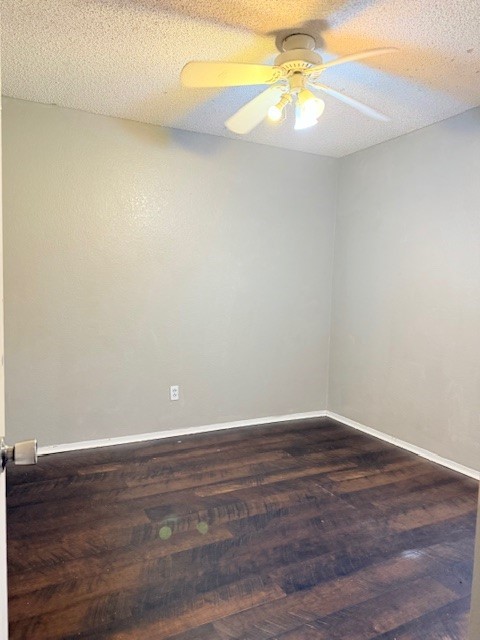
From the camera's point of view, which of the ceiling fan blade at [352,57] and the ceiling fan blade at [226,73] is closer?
the ceiling fan blade at [352,57]

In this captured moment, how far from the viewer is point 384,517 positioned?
90.2 inches

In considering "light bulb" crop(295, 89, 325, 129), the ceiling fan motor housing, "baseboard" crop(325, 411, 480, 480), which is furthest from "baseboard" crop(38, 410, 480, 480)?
the ceiling fan motor housing

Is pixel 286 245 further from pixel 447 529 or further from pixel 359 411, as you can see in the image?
pixel 447 529

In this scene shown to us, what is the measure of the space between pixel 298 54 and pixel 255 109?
0.40 meters

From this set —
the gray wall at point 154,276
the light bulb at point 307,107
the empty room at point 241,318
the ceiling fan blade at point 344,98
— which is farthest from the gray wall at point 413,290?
the light bulb at point 307,107

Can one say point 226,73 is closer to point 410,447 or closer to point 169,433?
point 169,433

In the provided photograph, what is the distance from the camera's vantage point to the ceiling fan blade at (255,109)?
7.05 feet

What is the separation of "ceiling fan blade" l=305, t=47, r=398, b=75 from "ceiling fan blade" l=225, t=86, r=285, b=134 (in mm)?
205

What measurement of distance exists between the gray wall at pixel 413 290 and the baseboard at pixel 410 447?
0.14 ft

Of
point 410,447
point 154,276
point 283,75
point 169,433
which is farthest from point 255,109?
point 410,447

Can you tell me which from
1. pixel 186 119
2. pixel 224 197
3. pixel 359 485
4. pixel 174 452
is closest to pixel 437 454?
pixel 359 485

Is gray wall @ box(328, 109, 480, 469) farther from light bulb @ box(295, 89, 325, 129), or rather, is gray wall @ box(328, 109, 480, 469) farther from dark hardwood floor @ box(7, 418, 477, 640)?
light bulb @ box(295, 89, 325, 129)

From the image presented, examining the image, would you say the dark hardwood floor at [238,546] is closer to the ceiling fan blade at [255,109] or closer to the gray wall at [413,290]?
the gray wall at [413,290]

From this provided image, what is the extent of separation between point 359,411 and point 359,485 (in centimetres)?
114
